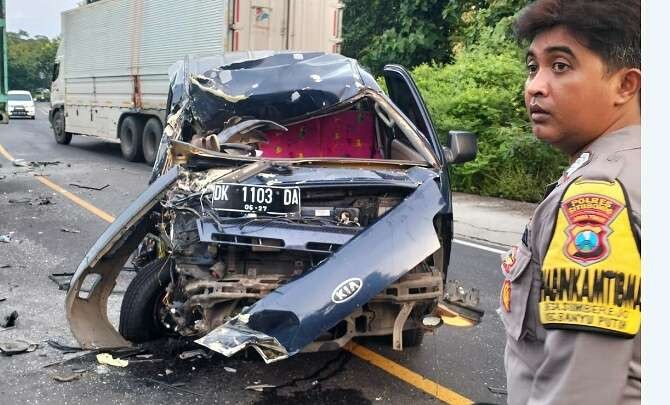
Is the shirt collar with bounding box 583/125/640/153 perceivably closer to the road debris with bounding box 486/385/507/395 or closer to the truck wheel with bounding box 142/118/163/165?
the road debris with bounding box 486/385/507/395

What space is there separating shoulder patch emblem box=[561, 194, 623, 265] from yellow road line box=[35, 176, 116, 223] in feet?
27.0

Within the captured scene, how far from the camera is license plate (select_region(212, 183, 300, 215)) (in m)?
3.62

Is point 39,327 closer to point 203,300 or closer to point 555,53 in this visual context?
point 203,300

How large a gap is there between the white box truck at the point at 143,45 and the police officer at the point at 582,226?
11898 millimetres

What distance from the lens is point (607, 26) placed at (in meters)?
1.20

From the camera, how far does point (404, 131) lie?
15.6ft

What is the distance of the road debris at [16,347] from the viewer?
4188 millimetres

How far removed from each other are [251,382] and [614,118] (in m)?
3.06

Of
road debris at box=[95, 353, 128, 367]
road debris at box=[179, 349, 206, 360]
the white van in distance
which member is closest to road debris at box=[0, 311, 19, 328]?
road debris at box=[95, 353, 128, 367]

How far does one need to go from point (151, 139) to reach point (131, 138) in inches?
39.8

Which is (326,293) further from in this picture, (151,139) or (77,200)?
(151,139)
